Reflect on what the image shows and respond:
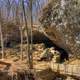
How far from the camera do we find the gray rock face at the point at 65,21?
1645 centimetres

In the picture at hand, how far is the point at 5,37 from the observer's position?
85.9 feet

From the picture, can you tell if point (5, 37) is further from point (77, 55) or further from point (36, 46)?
point (77, 55)

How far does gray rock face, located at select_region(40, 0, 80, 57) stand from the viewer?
1645cm

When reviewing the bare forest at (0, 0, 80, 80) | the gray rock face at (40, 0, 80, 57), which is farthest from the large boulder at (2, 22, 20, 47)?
the gray rock face at (40, 0, 80, 57)

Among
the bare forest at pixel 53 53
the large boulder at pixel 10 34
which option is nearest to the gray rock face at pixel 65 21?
the bare forest at pixel 53 53

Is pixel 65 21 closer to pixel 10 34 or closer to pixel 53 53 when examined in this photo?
pixel 53 53

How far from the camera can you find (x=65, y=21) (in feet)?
55.7

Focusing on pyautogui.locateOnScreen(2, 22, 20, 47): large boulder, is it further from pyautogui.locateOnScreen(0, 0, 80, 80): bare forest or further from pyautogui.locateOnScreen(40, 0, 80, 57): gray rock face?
pyautogui.locateOnScreen(40, 0, 80, 57): gray rock face

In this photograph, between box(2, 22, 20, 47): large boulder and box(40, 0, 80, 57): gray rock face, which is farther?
box(2, 22, 20, 47): large boulder

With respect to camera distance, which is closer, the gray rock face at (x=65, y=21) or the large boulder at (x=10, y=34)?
the gray rock face at (x=65, y=21)

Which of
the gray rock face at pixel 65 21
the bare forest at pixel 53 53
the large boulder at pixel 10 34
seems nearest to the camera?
the bare forest at pixel 53 53

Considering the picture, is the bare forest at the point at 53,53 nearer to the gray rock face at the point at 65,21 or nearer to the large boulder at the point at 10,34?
the gray rock face at the point at 65,21

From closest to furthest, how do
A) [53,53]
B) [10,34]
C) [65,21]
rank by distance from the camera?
[65,21], [53,53], [10,34]

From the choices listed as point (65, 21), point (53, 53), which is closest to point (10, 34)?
point (53, 53)
